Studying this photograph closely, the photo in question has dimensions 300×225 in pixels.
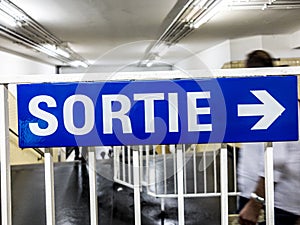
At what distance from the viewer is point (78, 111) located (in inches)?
39.1

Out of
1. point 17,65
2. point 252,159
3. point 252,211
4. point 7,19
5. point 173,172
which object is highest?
point 7,19

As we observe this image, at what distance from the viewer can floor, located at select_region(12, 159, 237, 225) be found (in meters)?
4.01

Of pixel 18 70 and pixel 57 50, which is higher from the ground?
pixel 57 50

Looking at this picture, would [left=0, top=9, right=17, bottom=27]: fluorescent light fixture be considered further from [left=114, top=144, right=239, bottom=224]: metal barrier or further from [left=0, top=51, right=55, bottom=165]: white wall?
[left=0, top=51, right=55, bottom=165]: white wall

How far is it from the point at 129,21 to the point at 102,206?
259cm

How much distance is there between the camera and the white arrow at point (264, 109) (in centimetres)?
100

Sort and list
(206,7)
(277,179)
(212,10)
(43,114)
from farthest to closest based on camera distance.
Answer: (212,10)
(206,7)
(277,179)
(43,114)

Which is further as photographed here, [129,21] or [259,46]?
[259,46]

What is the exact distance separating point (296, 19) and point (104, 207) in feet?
12.5

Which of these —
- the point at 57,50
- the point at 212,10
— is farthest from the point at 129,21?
the point at 57,50

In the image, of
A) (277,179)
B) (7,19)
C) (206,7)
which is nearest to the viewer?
(277,179)

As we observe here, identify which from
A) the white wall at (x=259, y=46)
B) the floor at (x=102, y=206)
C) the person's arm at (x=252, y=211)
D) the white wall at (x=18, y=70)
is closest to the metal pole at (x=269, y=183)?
the person's arm at (x=252, y=211)

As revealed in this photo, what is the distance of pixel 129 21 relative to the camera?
537cm

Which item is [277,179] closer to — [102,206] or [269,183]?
[269,183]
